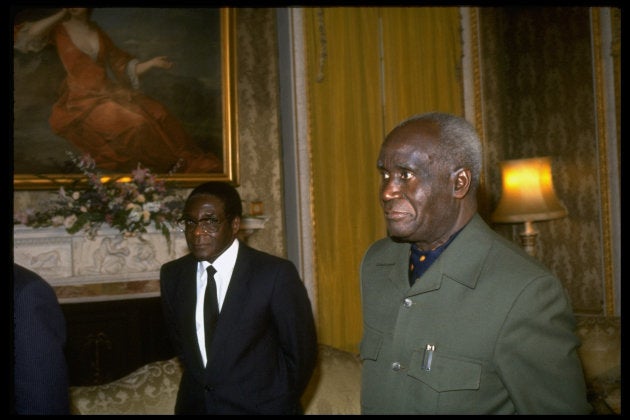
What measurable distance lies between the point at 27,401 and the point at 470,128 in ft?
4.67

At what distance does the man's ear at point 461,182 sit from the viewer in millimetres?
1479

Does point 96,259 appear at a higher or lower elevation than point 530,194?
lower

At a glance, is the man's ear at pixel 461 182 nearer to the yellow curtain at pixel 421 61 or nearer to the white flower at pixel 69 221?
the white flower at pixel 69 221

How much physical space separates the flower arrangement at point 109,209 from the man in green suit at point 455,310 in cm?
343

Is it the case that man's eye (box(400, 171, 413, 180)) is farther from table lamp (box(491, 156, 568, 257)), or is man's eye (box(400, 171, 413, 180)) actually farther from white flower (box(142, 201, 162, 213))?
white flower (box(142, 201, 162, 213))

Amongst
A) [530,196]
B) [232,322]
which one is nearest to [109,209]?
[232,322]

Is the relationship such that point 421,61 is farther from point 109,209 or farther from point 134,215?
point 109,209

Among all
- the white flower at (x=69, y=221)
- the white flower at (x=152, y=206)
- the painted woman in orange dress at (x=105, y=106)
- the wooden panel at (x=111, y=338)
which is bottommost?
the wooden panel at (x=111, y=338)

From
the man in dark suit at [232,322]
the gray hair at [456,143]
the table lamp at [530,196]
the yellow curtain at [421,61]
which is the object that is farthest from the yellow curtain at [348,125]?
the gray hair at [456,143]

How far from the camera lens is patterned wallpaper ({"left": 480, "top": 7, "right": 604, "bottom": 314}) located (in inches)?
206

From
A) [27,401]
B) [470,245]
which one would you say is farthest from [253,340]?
[470,245]

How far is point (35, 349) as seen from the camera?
4.70 ft

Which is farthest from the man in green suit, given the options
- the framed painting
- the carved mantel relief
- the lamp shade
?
the framed painting

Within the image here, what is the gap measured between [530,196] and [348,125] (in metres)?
1.98
